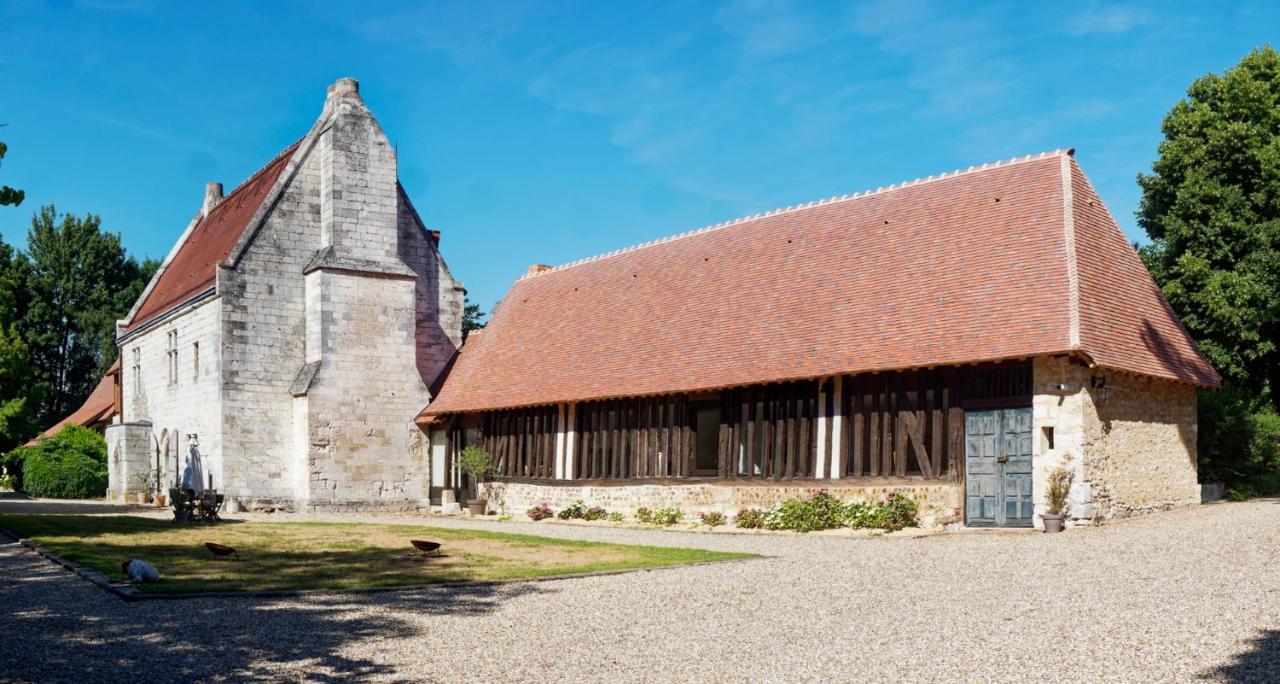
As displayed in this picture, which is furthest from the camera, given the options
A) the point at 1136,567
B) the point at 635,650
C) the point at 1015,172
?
the point at 1015,172

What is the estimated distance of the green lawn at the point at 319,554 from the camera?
11.9 metres

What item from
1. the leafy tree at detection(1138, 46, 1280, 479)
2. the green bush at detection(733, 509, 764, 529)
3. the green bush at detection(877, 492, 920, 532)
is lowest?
the green bush at detection(733, 509, 764, 529)

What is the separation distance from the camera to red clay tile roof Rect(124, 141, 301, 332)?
29.2 meters

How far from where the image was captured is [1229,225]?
956 inches

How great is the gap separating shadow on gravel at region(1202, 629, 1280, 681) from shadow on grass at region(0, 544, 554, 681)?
17.0 ft

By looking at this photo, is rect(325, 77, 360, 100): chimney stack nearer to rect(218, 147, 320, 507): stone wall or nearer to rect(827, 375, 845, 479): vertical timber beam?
rect(218, 147, 320, 507): stone wall

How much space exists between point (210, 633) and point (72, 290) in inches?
1854

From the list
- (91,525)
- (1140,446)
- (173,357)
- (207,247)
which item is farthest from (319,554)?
(207,247)

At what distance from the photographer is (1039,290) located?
1739cm

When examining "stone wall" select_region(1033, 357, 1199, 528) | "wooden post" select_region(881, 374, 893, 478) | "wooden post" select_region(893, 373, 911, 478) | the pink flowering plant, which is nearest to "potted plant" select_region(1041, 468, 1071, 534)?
"stone wall" select_region(1033, 357, 1199, 528)

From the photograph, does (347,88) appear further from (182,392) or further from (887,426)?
(887,426)

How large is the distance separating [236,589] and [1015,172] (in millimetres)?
15060

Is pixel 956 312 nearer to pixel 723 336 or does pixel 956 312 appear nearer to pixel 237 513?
pixel 723 336

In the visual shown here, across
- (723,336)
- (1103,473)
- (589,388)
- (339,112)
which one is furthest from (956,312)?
(339,112)
